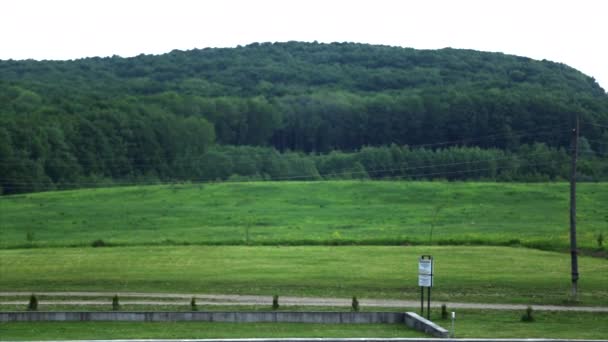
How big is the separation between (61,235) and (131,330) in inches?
1810

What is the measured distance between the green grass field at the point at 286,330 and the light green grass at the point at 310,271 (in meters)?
8.85

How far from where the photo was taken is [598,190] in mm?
100000

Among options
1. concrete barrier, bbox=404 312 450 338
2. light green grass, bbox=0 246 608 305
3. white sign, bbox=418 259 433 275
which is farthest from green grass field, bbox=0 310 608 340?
light green grass, bbox=0 246 608 305

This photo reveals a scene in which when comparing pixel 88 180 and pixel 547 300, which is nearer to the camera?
pixel 547 300

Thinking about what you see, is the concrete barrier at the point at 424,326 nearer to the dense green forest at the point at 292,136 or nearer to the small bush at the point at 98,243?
the small bush at the point at 98,243

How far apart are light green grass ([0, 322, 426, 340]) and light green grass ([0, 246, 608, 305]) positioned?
39.0ft

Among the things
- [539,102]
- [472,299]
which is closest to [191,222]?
[472,299]

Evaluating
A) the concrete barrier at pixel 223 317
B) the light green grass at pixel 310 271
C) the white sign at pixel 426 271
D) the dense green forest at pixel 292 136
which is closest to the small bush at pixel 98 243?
the light green grass at pixel 310 271

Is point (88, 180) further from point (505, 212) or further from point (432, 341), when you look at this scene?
point (432, 341)

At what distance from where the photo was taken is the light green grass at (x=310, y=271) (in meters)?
50.6

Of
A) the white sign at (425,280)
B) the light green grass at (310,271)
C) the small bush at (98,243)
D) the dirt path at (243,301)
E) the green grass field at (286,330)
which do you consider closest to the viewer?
the green grass field at (286,330)

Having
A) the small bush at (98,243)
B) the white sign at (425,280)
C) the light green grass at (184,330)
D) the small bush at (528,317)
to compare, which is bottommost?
the light green grass at (184,330)

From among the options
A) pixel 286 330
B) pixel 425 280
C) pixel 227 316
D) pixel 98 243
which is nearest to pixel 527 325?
pixel 425 280

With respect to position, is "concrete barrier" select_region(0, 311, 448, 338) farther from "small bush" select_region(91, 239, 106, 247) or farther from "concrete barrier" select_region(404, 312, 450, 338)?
"small bush" select_region(91, 239, 106, 247)
